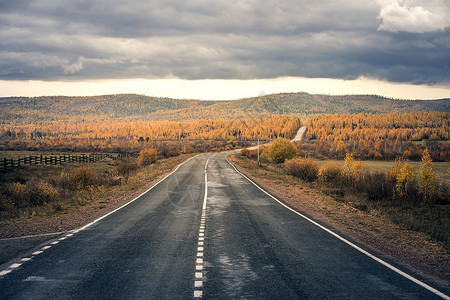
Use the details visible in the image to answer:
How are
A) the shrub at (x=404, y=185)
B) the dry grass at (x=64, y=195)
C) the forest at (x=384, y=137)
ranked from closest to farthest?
the dry grass at (x=64, y=195) → the shrub at (x=404, y=185) → the forest at (x=384, y=137)

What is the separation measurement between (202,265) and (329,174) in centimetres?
4029

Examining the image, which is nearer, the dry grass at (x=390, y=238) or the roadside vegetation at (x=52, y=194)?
the dry grass at (x=390, y=238)

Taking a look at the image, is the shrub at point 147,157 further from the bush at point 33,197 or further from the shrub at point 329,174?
the bush at point 33,197

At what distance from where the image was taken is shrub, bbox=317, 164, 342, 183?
41250 mm

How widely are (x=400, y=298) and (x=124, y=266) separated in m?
5.99

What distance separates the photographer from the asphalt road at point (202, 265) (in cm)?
649

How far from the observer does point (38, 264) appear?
8055mm

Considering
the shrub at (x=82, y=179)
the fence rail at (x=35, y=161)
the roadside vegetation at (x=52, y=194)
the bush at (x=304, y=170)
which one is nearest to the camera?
the roadside vegetation at (x=52, y=194)

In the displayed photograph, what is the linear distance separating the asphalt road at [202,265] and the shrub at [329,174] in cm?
2937

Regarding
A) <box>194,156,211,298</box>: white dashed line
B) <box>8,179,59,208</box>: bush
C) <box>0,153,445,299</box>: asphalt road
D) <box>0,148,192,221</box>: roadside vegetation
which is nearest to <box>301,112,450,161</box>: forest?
<box>0,148,192,221</box>: roadside vegetation

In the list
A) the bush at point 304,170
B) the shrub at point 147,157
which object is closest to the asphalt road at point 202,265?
the bush at point 304,170

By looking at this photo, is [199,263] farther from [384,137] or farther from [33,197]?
[384,137]

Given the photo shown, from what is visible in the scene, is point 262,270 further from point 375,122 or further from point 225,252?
point 375,122

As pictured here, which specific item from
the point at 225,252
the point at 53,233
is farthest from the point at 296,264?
the point at 53,233
